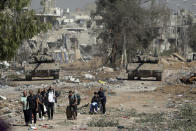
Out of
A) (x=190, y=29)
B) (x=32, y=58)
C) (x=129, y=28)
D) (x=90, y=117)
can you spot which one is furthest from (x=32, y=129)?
(x=190, y=29)

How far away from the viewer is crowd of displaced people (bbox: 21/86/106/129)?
13688mm

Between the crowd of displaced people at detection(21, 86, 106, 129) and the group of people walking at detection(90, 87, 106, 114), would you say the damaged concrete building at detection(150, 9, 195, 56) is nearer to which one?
the group of people walking at detection(90, 87, 106, 114)

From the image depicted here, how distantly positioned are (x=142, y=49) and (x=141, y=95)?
30449 millimetres

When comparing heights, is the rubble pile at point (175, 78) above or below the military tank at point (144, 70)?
below

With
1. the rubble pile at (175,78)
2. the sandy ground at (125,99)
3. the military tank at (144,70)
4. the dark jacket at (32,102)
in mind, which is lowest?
the rubble pile at (175,78)

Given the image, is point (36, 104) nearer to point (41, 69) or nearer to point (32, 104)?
point (32, 104)

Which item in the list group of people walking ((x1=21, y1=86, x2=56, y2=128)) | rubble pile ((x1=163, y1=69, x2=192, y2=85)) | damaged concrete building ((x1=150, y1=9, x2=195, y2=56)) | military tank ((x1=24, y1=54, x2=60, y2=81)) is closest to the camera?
group of people walking ((x1=21, y1=86, x2=56, y2=128))

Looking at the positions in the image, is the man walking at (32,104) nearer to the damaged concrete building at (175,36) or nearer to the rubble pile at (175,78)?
the rubble pile at (175,78)

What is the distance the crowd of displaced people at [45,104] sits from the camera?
1369 centimetres

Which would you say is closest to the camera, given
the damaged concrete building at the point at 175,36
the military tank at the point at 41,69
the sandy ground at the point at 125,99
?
the sandy ground at the point at 125,99

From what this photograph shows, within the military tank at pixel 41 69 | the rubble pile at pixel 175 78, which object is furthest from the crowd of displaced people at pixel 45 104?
the military tank at pixel 41 69

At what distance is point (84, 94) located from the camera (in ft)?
75.5

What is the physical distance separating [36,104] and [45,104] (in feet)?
4.45

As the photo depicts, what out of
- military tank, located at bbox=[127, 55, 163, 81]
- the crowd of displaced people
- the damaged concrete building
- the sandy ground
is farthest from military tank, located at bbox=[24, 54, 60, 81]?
the damaged concrete building
